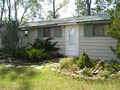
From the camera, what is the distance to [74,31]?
440 inches

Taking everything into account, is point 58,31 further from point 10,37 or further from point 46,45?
point 10,37

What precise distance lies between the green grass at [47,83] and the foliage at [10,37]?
565 cm

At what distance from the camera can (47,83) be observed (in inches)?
223

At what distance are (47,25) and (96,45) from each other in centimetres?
430

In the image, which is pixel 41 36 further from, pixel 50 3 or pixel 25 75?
pixel 50 3

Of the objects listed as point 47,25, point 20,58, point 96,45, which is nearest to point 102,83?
point 96,45

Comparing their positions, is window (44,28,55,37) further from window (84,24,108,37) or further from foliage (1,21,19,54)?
window (84,24,108,37)

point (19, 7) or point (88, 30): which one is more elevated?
point (19, 7)

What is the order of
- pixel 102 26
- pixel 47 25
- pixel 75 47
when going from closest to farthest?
pixel 102 26, pixel 75 47, pixel 47 25

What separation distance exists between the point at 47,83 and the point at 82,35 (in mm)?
5774

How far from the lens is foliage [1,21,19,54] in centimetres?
1214

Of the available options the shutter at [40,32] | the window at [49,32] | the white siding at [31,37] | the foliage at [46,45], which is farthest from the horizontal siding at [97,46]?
the white siding at [31,37]

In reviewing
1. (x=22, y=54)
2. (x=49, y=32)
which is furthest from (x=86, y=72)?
(x=49, y=32)

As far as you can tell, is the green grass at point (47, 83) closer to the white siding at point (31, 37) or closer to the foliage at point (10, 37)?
the foliage at point (10, 37)
